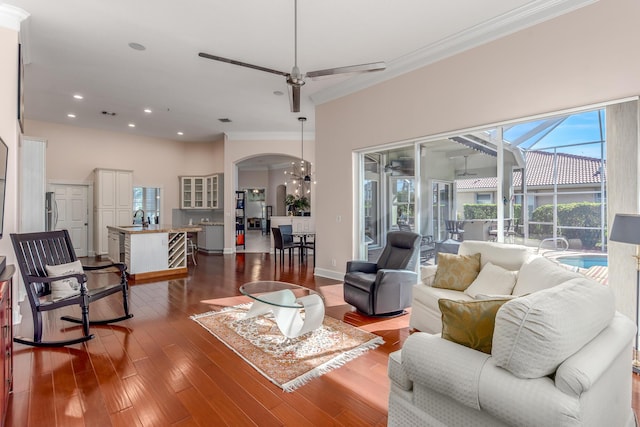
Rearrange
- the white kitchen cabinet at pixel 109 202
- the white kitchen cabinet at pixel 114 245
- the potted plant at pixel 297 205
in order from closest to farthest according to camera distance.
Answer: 1. the white kitchen cabinet at pixel 114 245
2. the white kitchen cabinet at pixel 109 202
3. the potted plant at pixel 297 205

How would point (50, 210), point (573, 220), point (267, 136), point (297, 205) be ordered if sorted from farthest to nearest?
point (297, 205), point (267, 136), point (50, 210), point (573, 220)

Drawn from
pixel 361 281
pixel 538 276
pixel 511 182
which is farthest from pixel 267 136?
pixel 538 276

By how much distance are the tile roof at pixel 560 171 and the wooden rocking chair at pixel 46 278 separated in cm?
467

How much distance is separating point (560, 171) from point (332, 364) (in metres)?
3.18

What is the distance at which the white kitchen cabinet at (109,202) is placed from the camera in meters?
8.19

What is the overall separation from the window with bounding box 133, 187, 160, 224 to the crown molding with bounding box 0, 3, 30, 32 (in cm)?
609

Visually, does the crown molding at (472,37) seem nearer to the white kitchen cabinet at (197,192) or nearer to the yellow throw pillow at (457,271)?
the yellow throw pillow at (457,271)

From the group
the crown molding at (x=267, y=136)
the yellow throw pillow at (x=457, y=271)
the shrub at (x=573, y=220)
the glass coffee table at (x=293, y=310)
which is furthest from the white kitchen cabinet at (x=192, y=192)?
the shrub at (x=573, y=220)

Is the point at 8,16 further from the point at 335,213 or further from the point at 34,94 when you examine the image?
the point at 335,213

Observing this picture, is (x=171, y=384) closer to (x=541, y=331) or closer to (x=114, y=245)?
(x=541, y=331)

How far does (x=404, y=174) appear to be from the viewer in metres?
5.01

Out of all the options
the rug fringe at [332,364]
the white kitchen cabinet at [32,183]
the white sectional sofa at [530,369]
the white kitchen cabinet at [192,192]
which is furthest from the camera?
the white kitchen cabinet at [192,192]

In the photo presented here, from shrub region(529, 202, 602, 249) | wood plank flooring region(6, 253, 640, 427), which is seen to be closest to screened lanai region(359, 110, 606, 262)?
shrub region(529, 202, 602, 249)

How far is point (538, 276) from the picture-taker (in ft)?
8.01
